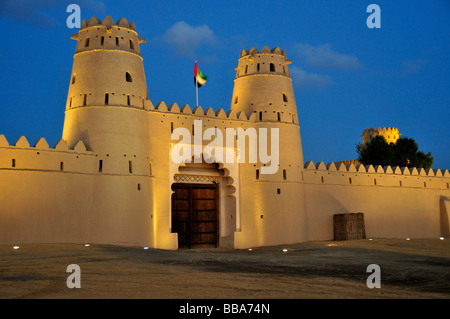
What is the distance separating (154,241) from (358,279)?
11628mm

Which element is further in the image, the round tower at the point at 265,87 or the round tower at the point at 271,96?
the round tower at the point at 265,87

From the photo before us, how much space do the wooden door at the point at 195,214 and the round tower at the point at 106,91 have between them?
3848 millimetres

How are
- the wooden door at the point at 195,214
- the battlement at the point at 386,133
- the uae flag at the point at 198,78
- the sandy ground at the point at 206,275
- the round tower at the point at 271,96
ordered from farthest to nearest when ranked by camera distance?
the battlement at the point at 386,133, the uae flag at the point at 198,78, the round tower at the point at 271,96, the wooden door at the point at 195,214, the sandy ground at the point at 206,275

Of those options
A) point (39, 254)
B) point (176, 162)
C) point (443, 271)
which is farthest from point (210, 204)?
point (443, 271)

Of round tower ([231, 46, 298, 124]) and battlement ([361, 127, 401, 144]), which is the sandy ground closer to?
round tower ([231, 46, 298, 124])

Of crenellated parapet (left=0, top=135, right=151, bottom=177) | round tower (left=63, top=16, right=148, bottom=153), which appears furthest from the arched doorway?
round tower (left=63, top=16, right=148, bottom=153)

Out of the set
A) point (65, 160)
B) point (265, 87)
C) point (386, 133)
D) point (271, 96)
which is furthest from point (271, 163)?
point (386, 133)

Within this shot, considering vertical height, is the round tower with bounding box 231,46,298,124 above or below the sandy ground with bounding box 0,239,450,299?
above

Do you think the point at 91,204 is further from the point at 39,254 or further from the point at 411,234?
the point at 411,234

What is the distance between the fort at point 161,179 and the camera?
61.0ft

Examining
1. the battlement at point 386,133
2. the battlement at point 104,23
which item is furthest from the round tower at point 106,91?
the battlement at point 386,133

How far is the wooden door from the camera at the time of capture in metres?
23.4

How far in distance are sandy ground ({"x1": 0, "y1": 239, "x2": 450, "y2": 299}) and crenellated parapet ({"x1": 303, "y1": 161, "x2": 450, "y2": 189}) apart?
340 inches

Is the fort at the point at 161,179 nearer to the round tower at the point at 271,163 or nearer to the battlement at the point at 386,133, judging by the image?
the round tower at the point at 271,163
